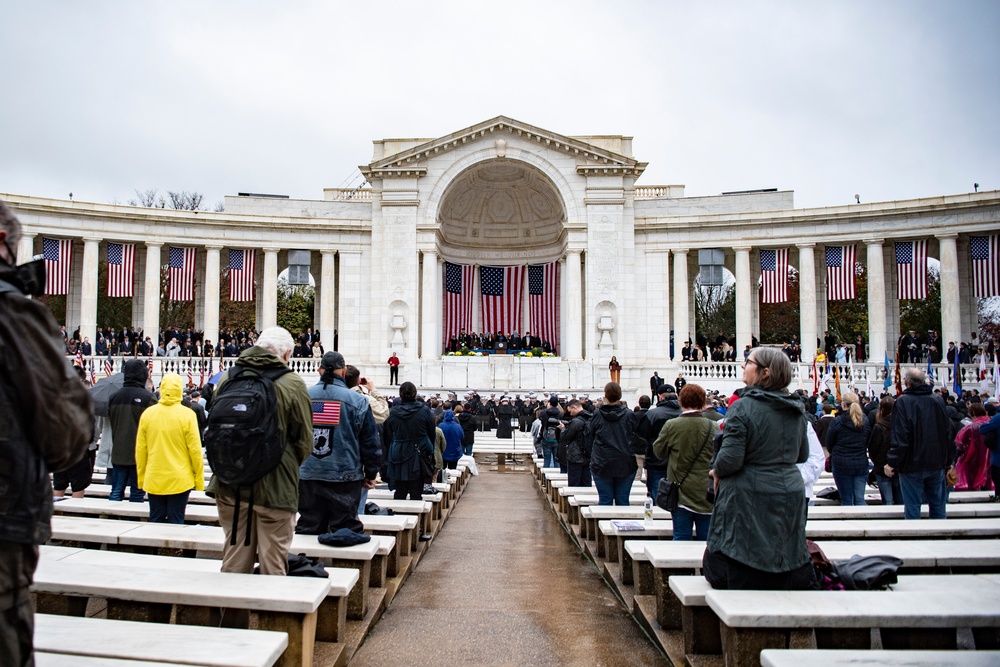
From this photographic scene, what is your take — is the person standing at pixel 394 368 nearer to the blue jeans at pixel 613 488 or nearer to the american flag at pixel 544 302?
the american flag at pixel 544 302

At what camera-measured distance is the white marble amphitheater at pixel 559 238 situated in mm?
32188

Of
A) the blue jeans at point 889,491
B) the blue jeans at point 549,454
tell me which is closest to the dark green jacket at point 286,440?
the blue jeans at point 889,491

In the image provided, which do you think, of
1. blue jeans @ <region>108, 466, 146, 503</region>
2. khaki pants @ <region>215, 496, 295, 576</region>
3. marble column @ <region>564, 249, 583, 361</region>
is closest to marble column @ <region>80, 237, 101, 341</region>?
marble column @ <region>564, 249, 583, 361</region>

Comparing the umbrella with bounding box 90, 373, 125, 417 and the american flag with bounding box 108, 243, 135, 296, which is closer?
the umbrella with bounding box 90, 373, 125, 417

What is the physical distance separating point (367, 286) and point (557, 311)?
1034cm

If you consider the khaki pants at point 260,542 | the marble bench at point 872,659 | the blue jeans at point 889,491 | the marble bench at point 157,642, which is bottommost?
the blue jeans at point 889,491

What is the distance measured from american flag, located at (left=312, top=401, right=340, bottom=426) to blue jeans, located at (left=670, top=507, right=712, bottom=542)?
3275mm

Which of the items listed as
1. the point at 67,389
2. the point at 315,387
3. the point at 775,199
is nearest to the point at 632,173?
the point at 775,199

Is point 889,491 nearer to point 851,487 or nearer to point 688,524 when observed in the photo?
point 851,487

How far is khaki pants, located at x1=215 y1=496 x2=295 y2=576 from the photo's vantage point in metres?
4.88

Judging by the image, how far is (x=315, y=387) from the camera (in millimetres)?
6371

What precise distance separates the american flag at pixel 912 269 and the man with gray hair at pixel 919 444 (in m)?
27.4

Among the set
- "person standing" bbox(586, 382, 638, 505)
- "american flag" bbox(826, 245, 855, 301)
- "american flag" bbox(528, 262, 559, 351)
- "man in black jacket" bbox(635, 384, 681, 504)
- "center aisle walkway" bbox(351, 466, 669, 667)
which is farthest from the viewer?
"american flag" bbox(528, 262, 559, 351)

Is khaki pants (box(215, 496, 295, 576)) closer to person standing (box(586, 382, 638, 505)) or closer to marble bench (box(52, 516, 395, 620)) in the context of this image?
marble bench (box(52, 516, 395, 620))
